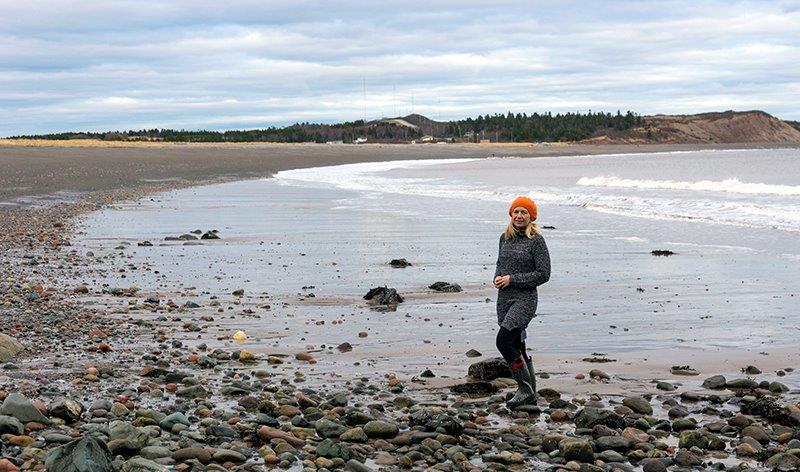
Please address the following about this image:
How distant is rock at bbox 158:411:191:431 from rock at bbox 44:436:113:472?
108 cm

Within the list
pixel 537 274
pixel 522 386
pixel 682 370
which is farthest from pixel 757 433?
pixel 537 274

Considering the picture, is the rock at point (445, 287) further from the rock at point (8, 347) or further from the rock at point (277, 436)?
the rock at point (277, 436)

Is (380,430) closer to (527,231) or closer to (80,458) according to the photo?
(80,458)

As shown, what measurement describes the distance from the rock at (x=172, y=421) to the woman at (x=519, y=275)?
8.71 feet

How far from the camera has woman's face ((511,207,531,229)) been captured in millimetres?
8266

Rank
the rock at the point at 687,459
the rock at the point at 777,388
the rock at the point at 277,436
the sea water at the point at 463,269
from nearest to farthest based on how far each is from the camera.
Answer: the rock at the point at 687,459
the rock at the point at 277,436
the rock at the point at 777,388
the sea water at the point at 463,269

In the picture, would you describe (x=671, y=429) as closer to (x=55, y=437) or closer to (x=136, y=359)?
(x=55, y=437)

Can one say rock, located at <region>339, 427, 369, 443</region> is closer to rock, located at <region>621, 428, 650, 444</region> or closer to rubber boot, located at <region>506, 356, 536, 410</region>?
rubber boot, located at <region>506, 356, 536, 410</region>

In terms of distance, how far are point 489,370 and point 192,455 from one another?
3292 millimetres

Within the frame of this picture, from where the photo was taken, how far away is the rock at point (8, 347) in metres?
8.88

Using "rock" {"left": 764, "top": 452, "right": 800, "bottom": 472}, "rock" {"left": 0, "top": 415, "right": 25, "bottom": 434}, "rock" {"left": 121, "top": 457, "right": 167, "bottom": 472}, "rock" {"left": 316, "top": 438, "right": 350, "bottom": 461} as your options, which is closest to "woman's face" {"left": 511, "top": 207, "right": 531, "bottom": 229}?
"rock" {"left": 316, "top": 438, "right": 350, "bottom": 461}

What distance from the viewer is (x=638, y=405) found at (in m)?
7.63

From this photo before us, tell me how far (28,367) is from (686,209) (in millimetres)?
23215

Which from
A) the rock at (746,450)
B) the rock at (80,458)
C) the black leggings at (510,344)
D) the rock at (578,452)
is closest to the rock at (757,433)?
the rock at (746,450)
